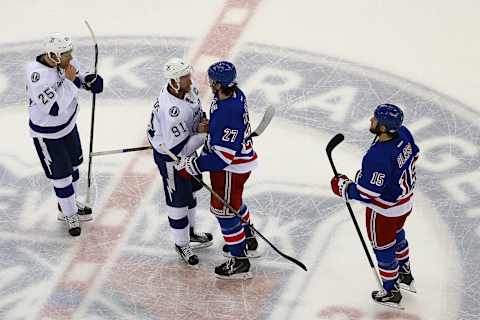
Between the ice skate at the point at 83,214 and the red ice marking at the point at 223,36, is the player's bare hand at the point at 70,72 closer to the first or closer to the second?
the ice skate at the point at 83,214

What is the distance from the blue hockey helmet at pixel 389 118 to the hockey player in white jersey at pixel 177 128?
0.88 meters

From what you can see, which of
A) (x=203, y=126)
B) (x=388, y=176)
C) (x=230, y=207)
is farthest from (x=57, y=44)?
(x=388, y=176)

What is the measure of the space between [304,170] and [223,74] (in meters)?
1.53

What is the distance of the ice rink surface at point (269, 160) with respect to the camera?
197 inches

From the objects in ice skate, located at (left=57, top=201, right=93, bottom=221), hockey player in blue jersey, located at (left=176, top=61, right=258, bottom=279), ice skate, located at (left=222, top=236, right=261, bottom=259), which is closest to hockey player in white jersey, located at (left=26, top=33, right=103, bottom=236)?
ice skate, located at (left=57, top=201, right=93, bottom=221)

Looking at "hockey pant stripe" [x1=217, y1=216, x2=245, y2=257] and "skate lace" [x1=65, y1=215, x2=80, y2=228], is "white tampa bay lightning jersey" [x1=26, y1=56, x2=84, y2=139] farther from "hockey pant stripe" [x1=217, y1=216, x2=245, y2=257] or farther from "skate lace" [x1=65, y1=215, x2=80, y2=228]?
"hockey pant stripe" [x1=217, y1=216, x2=245, y2=257]

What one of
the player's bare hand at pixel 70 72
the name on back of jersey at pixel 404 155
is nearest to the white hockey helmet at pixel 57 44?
the player's bare hand at pixel 70 72

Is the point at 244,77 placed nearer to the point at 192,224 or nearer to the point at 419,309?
the point at 192,224

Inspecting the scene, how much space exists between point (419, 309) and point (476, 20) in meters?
3.13

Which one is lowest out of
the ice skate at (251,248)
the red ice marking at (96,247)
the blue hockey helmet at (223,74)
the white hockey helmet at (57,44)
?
the red ice marking at (96,247)

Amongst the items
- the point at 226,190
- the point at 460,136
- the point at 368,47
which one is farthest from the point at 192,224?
the point at 368,47

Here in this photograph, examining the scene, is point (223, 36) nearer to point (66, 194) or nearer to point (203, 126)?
point (66, 194)

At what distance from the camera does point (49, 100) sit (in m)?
4.95

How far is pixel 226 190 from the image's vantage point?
4.86m
